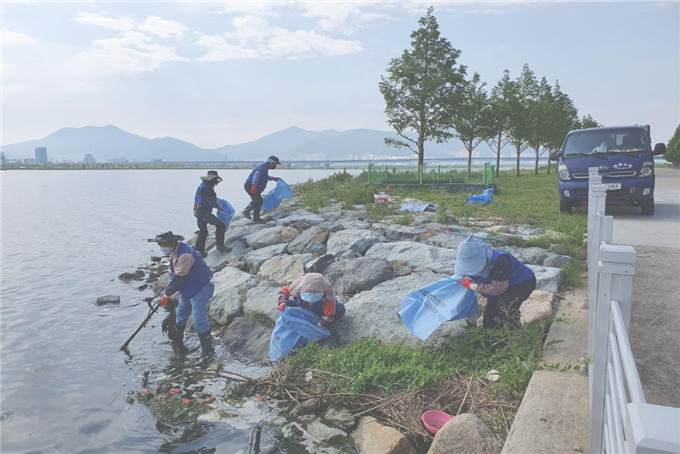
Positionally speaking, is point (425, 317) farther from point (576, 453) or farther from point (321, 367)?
point (576, 453)

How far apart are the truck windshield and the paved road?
5.85 ft

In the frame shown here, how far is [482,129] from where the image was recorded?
3033 cm

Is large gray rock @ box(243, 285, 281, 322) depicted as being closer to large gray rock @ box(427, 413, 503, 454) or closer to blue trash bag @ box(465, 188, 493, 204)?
large gray rock @ box(427, 413, 503, 454)

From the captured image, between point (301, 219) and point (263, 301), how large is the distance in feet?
16.2

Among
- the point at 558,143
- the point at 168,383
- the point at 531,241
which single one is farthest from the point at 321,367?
the point at 558,143

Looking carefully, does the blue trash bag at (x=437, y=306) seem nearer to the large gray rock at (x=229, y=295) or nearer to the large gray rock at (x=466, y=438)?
the large gray rock at (x=466, y=438)

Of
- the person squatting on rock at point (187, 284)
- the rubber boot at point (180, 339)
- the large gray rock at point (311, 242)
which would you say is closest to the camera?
the person squatting on rock at point (187, 284)

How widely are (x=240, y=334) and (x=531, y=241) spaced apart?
4.90 m

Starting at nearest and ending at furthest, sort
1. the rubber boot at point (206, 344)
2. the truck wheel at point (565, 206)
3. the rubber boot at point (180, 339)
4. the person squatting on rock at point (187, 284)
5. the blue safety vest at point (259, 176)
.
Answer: the person squatting on rock at point (187, 284)
the rubber boot at point (206, 344)
the rubber boot at point (180, 339)
the truck wheel at point (565, 206)
the blue safety vest at point (259, 176)

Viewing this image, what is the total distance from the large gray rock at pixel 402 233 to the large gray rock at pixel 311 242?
4.26ft

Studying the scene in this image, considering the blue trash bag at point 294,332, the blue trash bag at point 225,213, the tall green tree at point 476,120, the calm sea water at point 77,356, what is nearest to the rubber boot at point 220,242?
the blue trash bag at point 225,213

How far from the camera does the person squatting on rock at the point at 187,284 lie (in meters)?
6.54

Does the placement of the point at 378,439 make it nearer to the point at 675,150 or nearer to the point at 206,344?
the point at 206,344

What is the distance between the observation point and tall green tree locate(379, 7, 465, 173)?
23.6 m
